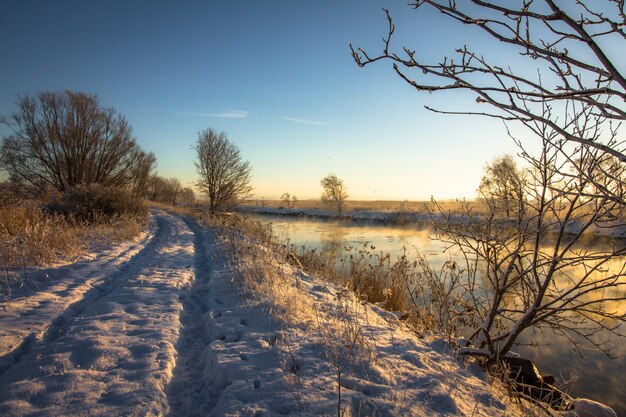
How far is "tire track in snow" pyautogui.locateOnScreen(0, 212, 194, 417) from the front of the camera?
2.66 metres

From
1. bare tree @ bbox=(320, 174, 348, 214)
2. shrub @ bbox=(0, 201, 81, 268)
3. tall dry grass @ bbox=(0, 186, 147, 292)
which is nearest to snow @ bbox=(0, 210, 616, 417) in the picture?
shrub @ bbox=(0, 201, 81, 268)

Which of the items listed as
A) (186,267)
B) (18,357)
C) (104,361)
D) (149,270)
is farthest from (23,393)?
(186,267)

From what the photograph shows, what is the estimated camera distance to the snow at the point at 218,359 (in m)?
2.74

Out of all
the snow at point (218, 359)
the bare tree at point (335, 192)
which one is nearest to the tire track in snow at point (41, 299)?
the snow at point (218, 359)

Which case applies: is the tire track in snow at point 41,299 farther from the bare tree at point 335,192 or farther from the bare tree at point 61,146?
the bare tree at point 335,192

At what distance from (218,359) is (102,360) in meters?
1.14

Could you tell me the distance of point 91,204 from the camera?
44.0ft

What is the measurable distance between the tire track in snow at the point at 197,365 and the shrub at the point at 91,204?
9311mm

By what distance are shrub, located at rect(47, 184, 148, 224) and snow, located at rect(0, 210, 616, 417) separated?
8233 mm

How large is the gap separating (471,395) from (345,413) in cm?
145

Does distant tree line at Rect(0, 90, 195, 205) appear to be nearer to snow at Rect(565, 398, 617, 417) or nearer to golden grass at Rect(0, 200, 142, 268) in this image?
golden grass at Rect(0, 200, 142, 268)

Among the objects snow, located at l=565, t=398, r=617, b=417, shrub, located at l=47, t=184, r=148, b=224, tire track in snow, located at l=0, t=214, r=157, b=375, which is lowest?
snow, located at l=565, t=398, r=617, b=417

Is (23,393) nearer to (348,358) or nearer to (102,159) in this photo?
(348,358)

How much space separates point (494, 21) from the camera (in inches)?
50.0
